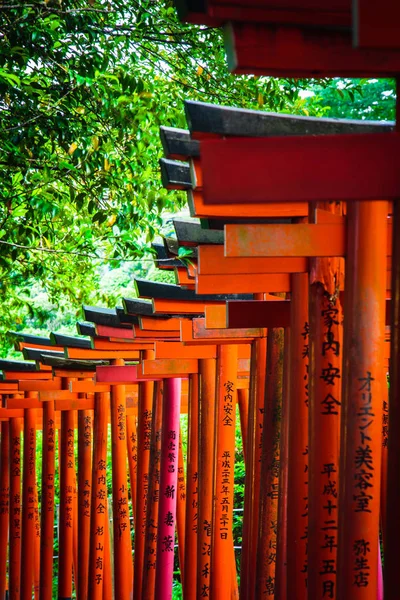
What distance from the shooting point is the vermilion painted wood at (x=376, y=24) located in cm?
344

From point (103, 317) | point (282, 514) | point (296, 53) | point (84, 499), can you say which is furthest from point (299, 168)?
point (84, 499)

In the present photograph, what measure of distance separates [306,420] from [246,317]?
3.24 ft

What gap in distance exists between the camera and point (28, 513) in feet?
46.6

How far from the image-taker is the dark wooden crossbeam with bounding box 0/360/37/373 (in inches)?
533

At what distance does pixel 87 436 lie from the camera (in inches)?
520

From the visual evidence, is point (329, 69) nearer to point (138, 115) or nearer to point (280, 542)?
point (280, 542)

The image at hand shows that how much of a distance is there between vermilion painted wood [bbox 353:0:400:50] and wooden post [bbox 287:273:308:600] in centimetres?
268

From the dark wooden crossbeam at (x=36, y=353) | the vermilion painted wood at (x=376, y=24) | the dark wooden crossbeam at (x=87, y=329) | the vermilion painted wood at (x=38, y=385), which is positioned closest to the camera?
the vermilion painted wood at (x=376, y=24)

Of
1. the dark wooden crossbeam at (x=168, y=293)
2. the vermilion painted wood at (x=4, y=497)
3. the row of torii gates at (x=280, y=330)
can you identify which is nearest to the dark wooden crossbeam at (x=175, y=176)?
the row of torii gates at (x=280, y=330)

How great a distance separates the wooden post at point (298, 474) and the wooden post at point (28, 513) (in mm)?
9011

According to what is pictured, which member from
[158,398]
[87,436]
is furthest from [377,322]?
[87,436]

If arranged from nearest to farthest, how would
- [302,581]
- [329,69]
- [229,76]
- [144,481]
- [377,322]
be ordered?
[329,69] < [377,322] < [302,581] < [229,76] < [144,481]

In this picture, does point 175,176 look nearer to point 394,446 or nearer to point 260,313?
point 260,313

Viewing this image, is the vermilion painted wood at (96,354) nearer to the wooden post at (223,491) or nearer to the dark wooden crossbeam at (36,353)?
the dark wooden crossbeam at (36,353)
